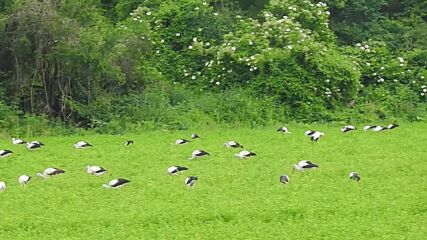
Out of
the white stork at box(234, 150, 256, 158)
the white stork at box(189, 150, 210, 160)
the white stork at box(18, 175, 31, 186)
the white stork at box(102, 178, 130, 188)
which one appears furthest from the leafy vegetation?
the white stork at box(102, 178, 130, 188)

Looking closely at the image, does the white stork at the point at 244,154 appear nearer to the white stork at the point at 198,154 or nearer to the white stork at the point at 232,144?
the white stork at the point at 198,154

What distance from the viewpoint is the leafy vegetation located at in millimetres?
13828

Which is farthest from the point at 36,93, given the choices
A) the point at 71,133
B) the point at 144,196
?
the point at 144,196

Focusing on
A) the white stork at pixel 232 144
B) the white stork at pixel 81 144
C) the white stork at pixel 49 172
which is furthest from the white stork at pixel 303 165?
the white stork at pixel 81 144

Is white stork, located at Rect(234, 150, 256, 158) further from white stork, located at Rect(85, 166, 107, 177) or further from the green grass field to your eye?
white stork, located at Rect(85, 166, 107, 177)

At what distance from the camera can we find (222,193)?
9016mm

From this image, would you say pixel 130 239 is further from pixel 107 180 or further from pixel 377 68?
pixel 377 68

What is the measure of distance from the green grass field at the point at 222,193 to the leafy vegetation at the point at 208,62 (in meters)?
1.60

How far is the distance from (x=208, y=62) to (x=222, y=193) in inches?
308

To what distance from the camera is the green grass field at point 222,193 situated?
7.67m

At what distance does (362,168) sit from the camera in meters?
10.4

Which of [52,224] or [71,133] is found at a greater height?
[52,224]

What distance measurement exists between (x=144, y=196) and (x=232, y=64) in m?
7.46

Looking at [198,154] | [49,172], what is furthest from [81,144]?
[49,172]
